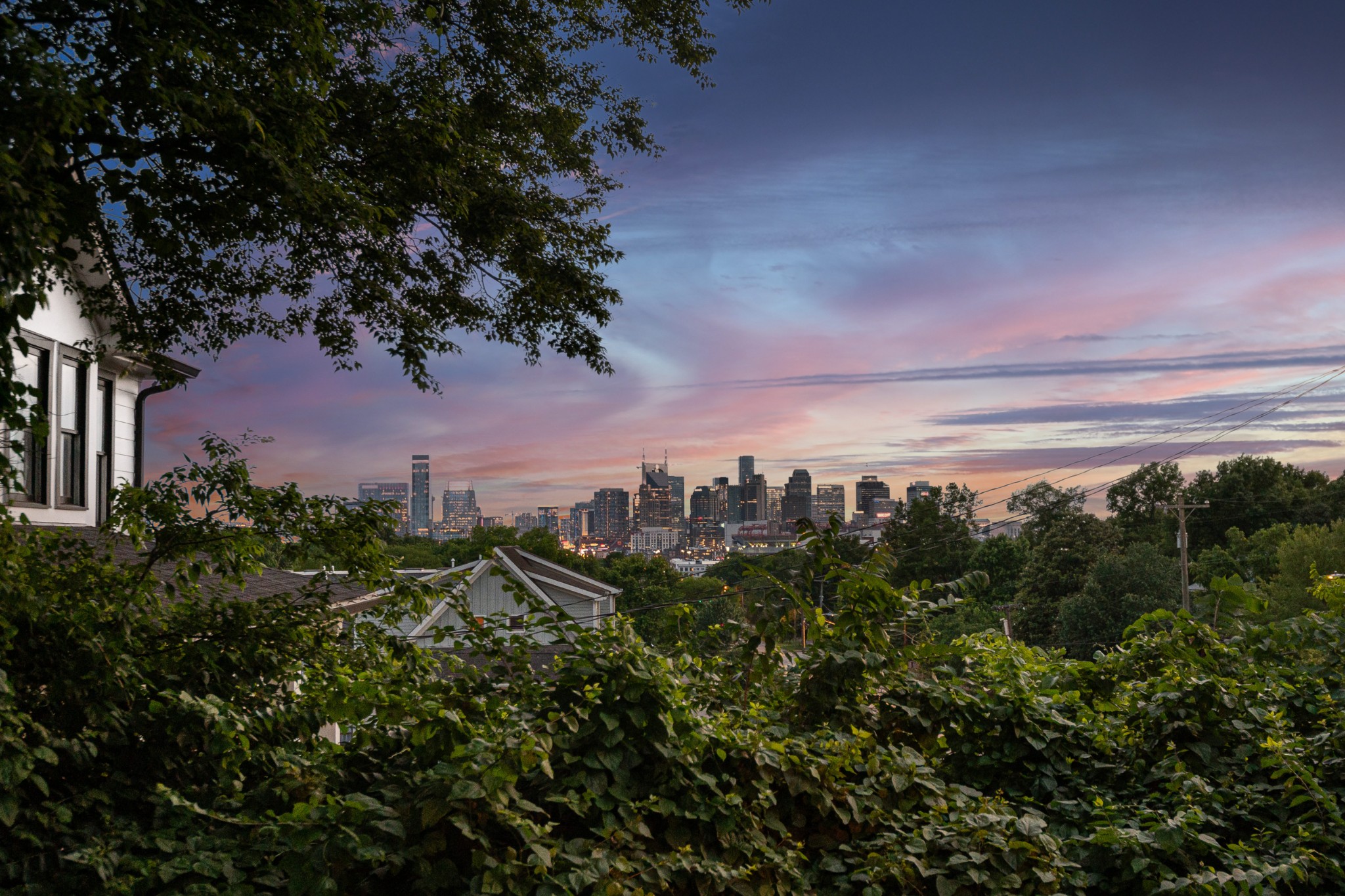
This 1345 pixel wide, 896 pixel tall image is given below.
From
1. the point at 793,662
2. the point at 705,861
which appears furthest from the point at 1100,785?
the point at 705,861

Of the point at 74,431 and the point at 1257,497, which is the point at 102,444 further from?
the point at 1257,497

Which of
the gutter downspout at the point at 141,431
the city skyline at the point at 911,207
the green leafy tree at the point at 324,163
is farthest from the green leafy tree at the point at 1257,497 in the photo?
the gutter downspout at the point at 141,431

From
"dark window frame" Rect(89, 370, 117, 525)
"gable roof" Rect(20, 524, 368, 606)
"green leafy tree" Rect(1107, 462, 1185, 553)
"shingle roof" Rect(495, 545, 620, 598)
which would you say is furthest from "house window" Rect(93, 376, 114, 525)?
"green leafy tree" Rect(1107, 462, 1185, 553)

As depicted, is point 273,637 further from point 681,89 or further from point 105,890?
point 681,89

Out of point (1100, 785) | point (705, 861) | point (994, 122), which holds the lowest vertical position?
point (1100, 785)

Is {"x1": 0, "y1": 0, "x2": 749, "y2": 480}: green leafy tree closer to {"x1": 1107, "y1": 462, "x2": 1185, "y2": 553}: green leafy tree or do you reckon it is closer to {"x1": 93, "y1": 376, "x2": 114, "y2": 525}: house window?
{"x1": 93, "y1": 376, "x2": 114, "y2": 525}: house window

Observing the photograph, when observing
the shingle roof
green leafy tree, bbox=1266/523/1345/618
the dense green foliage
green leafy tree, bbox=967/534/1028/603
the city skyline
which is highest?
the city skyline

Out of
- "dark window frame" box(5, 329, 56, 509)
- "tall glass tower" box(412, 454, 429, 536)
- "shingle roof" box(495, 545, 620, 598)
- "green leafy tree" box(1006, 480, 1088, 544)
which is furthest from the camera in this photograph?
"green leafy tree" box(1006, 480, 1088, 544)

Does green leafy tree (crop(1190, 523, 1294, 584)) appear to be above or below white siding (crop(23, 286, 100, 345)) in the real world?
Result: below
